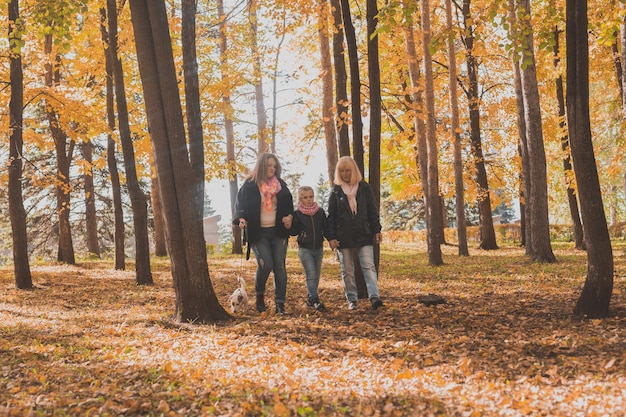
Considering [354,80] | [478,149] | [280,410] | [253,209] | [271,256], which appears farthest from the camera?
[478,149]

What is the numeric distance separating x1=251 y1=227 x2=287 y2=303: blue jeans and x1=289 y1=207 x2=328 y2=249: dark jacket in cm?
22

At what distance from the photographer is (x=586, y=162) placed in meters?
6.20

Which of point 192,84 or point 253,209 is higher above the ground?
point 192,84

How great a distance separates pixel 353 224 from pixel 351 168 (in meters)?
0.76

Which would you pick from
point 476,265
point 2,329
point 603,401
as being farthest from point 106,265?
point 603,401

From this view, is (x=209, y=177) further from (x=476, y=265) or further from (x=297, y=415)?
(x=297, y=415)

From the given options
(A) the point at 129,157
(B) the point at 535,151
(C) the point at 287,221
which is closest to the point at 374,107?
(C) the point at 287,221

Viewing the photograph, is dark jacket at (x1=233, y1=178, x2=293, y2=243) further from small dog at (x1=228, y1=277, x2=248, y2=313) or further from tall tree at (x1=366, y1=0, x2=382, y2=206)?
tall tree at (x1=366, y1=0, x2=382, y2=206)

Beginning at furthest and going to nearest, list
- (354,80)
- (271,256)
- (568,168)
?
(568,168), (354,80), (271,256)

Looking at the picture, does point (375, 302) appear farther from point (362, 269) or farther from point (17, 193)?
point (17, 193)

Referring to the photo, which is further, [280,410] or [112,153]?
[112,153]

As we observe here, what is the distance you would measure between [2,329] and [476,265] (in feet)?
34.2

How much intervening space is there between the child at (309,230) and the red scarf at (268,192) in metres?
0.34

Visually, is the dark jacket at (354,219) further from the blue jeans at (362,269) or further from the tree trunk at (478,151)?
the tree trunk at (478,151)
